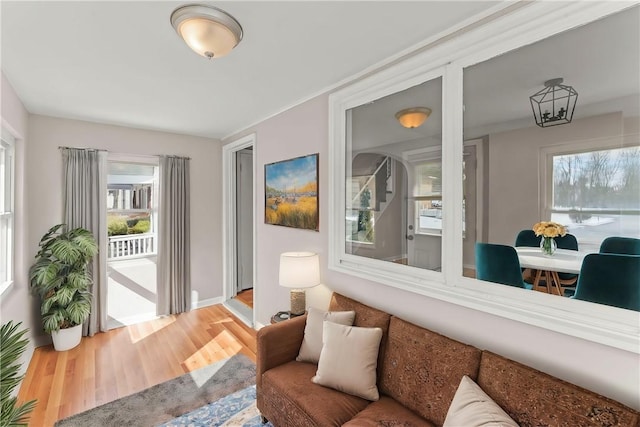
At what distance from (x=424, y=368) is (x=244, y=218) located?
3920 mm

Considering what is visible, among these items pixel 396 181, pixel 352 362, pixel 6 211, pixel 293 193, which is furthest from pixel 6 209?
pixel 396 181

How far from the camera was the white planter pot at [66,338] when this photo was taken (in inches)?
120

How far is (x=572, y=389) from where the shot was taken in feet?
3.80

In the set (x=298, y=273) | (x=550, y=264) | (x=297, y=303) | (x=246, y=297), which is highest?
(x=550, y=264)

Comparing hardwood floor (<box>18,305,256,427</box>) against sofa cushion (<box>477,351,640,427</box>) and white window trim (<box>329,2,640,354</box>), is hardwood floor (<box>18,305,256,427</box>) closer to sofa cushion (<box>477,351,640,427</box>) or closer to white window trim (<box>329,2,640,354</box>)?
white window trim (<box>329,2,640,354</box>)

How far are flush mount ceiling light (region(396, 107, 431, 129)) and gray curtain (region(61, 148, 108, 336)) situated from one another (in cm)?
353

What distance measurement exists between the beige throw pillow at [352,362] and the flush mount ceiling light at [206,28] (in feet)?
6.08

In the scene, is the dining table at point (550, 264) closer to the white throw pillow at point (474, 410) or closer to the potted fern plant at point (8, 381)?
the white throw pillow at point (474, 410)

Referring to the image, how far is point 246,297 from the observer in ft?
15.4

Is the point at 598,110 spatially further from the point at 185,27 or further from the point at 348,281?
the point at 185,27

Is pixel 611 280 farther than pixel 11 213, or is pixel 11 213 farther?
pixel 11 213

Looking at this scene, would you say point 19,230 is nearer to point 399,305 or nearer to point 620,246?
point 399,305

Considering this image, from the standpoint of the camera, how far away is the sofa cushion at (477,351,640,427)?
1.07 m

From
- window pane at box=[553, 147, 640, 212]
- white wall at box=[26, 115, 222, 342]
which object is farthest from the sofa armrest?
white wall at box=[26, 115, 222, 342]
